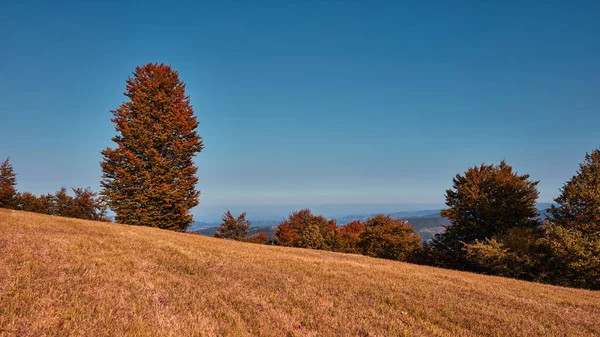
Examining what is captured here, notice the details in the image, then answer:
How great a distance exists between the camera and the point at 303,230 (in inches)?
3078

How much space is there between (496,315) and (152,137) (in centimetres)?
3167

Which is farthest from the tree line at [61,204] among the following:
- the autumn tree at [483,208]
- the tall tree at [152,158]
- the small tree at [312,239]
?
the autumn tree at [483,208]

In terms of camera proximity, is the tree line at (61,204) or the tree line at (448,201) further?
the tree line at (61,204)

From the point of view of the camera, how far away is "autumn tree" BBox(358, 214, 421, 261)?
170 feet

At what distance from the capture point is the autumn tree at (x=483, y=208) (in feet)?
122

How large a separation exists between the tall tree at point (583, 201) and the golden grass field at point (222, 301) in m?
16.8

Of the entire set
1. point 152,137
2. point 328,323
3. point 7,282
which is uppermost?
point 152,137

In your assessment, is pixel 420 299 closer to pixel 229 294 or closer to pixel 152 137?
pixel 229 294

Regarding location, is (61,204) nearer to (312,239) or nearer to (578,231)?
(312,239)

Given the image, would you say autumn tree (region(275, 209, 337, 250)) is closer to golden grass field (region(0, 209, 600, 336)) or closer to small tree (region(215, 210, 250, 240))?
small tree (region(215, 210, 250, 240))

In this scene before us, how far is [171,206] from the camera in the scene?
30562 millimetres

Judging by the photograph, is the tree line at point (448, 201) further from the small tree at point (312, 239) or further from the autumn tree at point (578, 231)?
the small tree at point (312, 239)

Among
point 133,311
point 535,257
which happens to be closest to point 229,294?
point 133,311

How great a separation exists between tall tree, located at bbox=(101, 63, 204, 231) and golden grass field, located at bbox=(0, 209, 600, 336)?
60.3 ft
